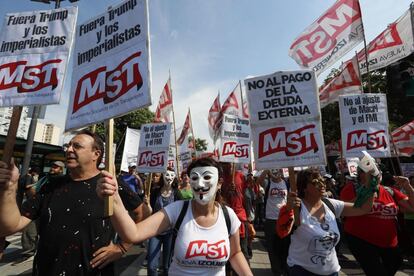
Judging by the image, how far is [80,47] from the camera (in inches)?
119

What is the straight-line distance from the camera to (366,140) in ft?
22.6

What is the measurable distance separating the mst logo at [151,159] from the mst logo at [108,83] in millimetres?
5555

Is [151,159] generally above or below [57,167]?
above

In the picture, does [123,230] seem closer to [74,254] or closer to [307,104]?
[74,254]

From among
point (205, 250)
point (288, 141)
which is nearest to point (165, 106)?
point (288, 141)

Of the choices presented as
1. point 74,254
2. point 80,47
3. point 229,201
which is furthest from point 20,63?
point 229,201

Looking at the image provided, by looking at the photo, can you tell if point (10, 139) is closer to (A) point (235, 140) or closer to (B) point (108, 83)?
(B) point (108, 83)

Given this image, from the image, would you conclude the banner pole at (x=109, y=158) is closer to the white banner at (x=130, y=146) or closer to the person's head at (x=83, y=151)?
the person's head at (x=83, y=151)

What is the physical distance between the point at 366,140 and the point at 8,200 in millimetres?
6322

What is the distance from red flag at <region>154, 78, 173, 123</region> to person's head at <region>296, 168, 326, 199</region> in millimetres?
7423

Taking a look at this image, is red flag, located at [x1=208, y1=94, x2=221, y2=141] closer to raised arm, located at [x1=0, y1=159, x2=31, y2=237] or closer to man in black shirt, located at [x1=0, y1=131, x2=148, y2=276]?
man in black shirt, located at [x1=0, y1=131, x2=148, y2=276]

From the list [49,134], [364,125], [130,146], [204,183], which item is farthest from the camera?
[49,134]

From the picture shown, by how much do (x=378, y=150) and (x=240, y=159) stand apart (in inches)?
129

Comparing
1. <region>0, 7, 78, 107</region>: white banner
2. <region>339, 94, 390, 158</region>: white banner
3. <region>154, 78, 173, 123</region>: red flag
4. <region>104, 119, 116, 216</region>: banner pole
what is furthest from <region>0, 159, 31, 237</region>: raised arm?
<region>154, 78, 173, 123</region>: red flag
